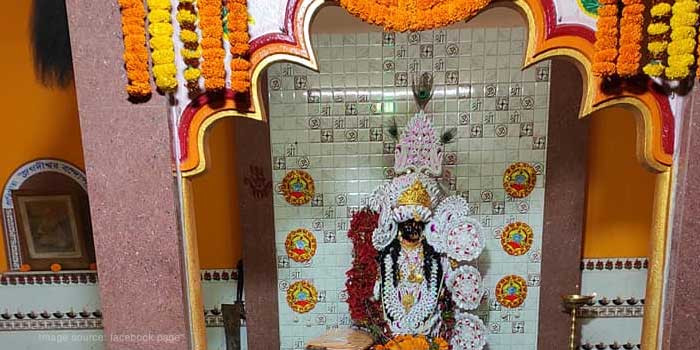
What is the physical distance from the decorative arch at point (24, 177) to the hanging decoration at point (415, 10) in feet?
5.83

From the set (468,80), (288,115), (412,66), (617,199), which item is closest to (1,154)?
(288,115)

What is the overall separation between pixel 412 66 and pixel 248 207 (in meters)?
1.06

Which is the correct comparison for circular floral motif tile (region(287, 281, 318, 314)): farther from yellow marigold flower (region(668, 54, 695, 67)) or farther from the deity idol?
yellow marigold flower (region(668, 54, 695, 67))

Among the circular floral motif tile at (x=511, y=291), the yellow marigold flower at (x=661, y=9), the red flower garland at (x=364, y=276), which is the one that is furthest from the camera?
the circular floral motif tile at (x=511, y=291)

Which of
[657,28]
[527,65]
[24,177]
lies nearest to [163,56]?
[527,65]

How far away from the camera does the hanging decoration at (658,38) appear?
1165 millimetres

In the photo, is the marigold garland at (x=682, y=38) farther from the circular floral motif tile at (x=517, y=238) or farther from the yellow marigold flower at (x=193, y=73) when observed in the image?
the circular floral motif tile at (x=517, y=238)

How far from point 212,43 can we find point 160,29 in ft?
0.43

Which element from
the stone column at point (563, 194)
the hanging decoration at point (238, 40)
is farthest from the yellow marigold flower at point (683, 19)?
the stone column at point (563, 194)

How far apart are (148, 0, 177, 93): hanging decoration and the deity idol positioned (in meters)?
1.18

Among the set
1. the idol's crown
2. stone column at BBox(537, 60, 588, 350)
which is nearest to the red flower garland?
the idol's crown

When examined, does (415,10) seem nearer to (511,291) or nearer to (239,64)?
(239,64)

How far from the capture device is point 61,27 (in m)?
2.31

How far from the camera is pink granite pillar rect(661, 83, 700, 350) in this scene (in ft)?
4.15
